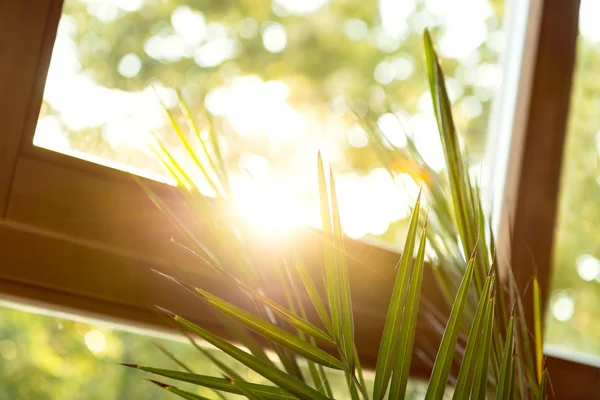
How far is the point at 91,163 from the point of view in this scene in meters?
0.88

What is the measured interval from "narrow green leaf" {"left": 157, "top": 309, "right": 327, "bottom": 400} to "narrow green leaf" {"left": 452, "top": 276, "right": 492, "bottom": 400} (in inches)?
5.0

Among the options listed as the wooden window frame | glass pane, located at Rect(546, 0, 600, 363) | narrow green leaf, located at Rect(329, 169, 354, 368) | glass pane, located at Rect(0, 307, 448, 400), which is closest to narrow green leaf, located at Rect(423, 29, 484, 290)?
the wooden window frame

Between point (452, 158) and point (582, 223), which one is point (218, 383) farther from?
point (582, 223)

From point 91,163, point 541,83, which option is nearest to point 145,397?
point 91,163

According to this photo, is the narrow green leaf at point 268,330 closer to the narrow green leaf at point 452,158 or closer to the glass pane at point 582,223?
the narrow green leaf at point 452,158

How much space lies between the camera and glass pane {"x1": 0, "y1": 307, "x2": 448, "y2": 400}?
106 centimetres

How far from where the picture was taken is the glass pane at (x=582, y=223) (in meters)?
1.52

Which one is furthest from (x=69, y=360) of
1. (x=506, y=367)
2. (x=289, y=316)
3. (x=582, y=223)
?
(x=582, y=223)

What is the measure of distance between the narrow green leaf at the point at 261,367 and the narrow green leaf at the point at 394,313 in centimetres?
6

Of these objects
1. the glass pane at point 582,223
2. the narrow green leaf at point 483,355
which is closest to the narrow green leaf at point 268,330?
the narrow green leaf at point 483,355

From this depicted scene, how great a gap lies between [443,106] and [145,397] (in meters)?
0.74

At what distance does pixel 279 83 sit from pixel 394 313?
89cm

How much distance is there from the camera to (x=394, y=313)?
59 cm

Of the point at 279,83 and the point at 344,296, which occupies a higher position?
the point at 279,83
